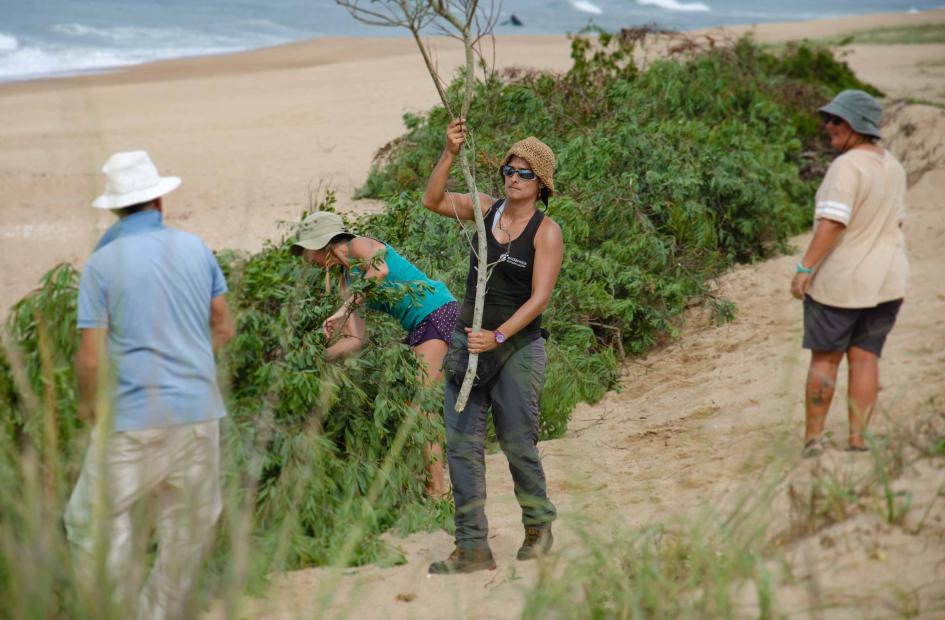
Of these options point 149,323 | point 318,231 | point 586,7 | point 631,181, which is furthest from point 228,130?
point 586,7

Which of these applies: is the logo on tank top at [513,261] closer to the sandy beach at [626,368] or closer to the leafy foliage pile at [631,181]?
the sandy beach at [626,368]

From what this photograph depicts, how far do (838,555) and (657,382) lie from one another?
4100 mm

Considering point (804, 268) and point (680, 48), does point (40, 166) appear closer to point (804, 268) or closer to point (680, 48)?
point (680, 48)

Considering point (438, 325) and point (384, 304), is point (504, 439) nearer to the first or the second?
point (438, 325)

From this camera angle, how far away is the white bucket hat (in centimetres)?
373

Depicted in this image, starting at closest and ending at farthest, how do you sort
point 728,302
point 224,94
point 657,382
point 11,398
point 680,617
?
point 680,617
point 11,398
point 657,382
point 728,302
point 224,94

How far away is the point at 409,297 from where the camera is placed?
219 inches

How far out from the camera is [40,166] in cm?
1667

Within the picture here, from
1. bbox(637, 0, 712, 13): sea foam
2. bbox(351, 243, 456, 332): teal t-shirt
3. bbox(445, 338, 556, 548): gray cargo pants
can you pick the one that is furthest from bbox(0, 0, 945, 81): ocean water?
bbox(445, 338, 556, 548): gray cargo pants

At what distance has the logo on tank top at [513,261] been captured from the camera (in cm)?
465

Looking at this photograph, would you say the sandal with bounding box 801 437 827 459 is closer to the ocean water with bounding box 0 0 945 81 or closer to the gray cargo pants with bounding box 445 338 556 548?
the gray cargo pants with bounding box 445 338 556 548

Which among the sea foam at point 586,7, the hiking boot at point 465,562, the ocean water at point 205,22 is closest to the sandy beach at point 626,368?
the hiking boot at point 465,562

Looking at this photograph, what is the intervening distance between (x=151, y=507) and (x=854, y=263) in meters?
3.09

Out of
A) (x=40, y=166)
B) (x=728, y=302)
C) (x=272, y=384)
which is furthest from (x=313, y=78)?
(x=272, y=384)
